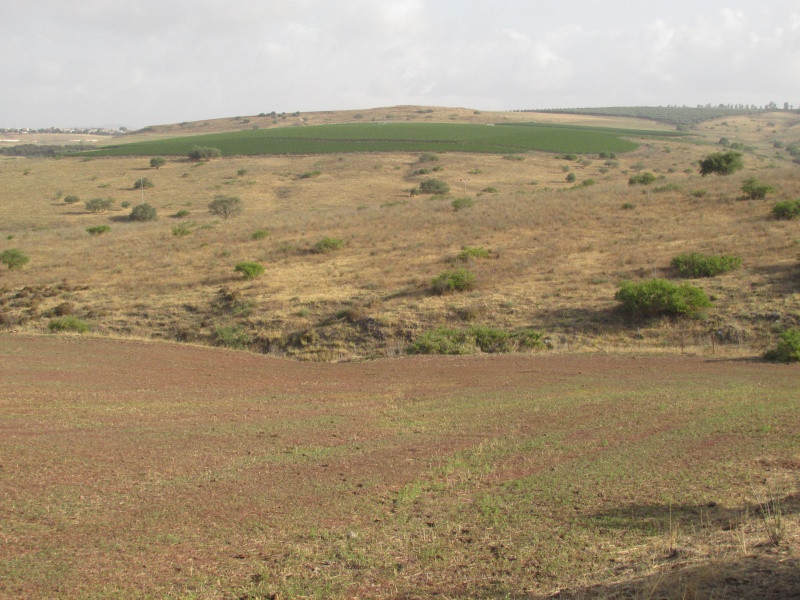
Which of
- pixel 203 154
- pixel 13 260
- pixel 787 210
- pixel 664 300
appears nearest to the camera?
pixel 664 300

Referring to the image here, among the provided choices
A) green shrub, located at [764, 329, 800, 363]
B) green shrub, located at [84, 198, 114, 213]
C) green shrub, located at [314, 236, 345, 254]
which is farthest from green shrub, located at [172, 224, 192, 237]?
green shrub, located at [764, 329, 800, 363]

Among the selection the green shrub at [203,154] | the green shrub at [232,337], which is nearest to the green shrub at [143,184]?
the green shrub at [203,154]

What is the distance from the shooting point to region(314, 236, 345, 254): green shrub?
33.0 meters

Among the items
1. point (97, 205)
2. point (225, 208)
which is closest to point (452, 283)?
point (225, 208)

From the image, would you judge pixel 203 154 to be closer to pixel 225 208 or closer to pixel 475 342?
pixel 225 208

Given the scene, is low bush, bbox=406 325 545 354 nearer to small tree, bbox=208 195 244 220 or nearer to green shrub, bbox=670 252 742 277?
green shrub, bbox=670 252 742 277

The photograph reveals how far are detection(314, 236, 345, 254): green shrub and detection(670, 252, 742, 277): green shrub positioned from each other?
52.9 ft

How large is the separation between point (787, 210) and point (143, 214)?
144ft

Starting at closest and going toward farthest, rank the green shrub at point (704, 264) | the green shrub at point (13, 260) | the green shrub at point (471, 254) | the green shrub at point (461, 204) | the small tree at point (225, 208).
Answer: the green shrub at point (704, 264), the green shrub at point (471, 254), the green shrub at point (13, 260), the green shrub at point (461, 204), the small tree at point (225, 208)

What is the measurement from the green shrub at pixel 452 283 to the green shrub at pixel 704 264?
7555 mm

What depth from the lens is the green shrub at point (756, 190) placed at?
33.8m

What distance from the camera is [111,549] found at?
606 cm

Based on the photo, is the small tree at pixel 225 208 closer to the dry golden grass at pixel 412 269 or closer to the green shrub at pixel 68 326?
the dry golden grass at pixel 412 269

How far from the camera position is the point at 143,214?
2055 inches
